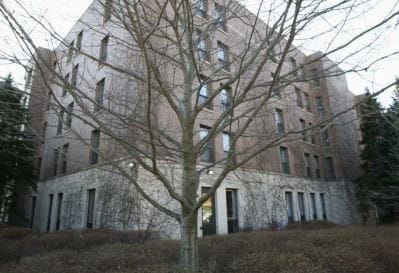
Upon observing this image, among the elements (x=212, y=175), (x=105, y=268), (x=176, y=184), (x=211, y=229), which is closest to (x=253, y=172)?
(x=212, y=175)

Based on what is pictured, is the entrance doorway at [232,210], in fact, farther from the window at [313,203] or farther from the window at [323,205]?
the window at [323,205]

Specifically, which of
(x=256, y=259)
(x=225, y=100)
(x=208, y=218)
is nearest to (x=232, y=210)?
(x=208, y=218)

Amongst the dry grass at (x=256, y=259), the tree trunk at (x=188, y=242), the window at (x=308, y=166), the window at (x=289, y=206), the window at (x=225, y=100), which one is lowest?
the dry grass at (x=256, y=259)

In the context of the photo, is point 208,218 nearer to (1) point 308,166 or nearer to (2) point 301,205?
(2) point 301,205

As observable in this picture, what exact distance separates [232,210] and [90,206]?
666 cm

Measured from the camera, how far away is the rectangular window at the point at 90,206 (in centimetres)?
1332

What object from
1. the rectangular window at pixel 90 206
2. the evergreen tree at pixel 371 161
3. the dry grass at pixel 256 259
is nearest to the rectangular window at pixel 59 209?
the rectangular window at pixel 90 206

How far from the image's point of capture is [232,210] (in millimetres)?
14086

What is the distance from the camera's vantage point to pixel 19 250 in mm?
7828

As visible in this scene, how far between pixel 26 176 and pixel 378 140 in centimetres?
2146

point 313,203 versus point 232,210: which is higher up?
point 313,203

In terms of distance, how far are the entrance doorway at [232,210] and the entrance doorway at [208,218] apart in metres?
1.09

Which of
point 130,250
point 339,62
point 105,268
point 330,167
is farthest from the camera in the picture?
point 330,167

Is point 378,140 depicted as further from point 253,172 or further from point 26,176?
point 26,176
